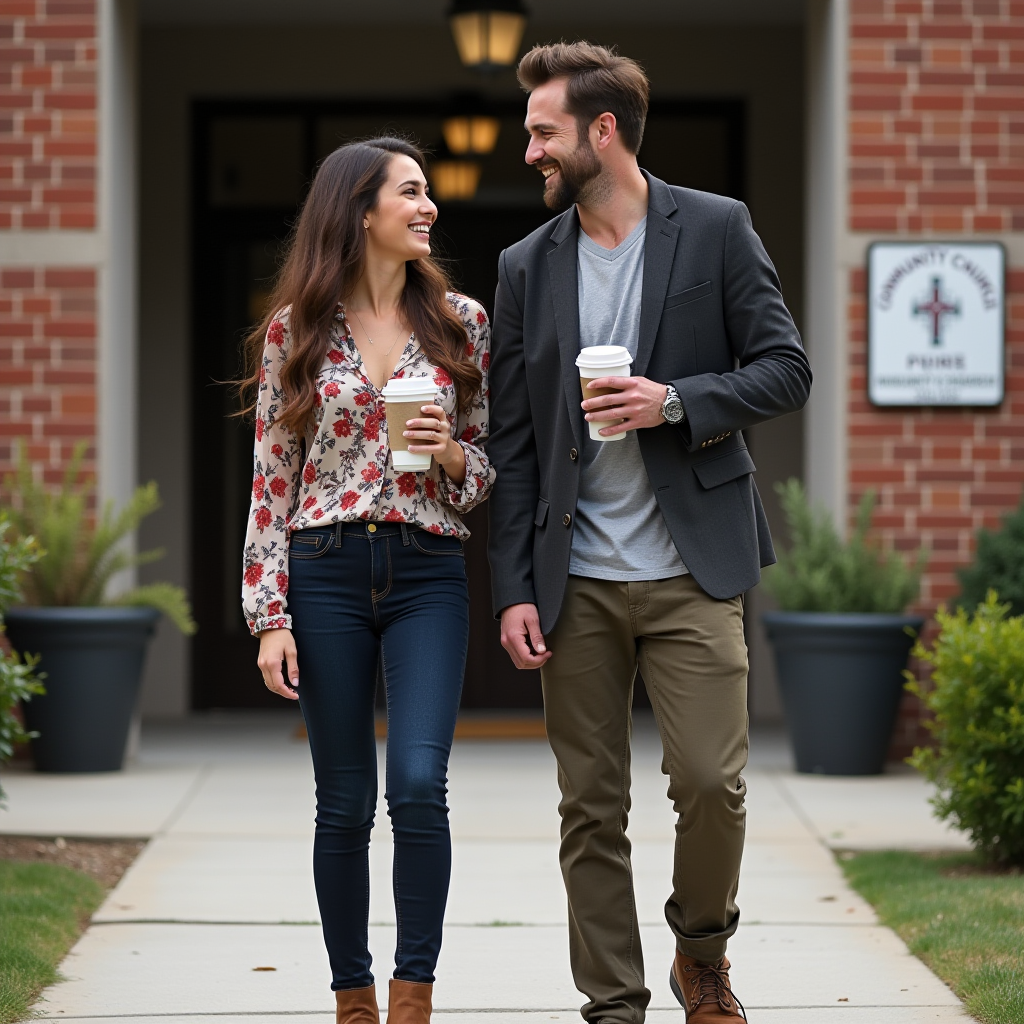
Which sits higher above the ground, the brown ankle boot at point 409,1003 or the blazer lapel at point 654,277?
the blazer lapel at point 654,277

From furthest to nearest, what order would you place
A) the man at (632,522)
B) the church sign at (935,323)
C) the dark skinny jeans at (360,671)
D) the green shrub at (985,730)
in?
the church sign at (935,323) → the green shrub at (985,730) → the man at (632,522) → the dark skinny jeans at (360,671)

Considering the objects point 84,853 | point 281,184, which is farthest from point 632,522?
point 281,184

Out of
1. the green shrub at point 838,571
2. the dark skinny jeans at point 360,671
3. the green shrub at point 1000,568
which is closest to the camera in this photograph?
the dark skinny jeans at point 360,671

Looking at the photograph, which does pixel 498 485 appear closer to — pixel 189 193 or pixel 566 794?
pixel 566 794

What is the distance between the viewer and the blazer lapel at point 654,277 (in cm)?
352

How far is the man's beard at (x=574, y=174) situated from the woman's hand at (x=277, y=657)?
3.57 feet

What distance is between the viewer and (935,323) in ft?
24.8

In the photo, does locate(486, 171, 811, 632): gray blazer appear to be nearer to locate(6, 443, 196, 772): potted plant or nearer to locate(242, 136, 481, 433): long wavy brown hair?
locate(242, 136, 481, 433): long wavy brown hair

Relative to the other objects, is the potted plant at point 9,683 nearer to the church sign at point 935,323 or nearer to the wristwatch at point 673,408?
the wristwatch at point 673,408

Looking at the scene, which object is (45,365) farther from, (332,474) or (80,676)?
(332,474)

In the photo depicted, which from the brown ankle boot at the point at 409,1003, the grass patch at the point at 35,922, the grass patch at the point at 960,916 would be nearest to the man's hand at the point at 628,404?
the brown ankle boot at the point at 409,1003

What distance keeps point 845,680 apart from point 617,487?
397 centimetres

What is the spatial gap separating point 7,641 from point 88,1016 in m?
3.84

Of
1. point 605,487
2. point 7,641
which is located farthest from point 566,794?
point 7,641
